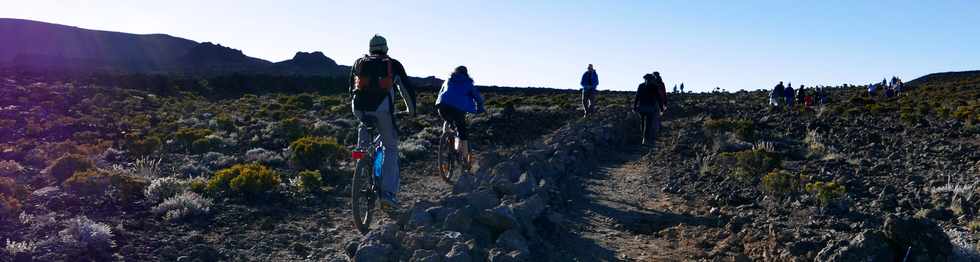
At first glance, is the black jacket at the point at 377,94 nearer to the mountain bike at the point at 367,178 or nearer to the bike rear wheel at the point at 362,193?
the mountain bike at the point at 367,178

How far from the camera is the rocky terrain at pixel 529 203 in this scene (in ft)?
17.6

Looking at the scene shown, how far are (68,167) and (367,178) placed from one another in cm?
628

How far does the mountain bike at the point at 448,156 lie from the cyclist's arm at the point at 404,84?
2.95 m

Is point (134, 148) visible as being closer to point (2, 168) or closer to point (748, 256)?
point (2, 168)

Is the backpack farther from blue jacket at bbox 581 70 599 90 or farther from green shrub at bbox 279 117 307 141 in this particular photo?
blue jacket at bbox 581 70 599 90

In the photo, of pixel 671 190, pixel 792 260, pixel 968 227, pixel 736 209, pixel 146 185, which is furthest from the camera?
pixel 671 190

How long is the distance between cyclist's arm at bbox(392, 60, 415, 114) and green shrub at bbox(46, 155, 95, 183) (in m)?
6.34

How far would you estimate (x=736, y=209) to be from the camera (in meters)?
7.71

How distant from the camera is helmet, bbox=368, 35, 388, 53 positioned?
229 inches

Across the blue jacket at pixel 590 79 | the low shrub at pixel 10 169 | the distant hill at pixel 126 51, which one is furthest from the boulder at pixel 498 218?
the distant hill at pixel 126 51

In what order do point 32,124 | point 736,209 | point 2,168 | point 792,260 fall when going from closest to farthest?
point 792,260 → point 736,209 → point 2,168 → point 32,124

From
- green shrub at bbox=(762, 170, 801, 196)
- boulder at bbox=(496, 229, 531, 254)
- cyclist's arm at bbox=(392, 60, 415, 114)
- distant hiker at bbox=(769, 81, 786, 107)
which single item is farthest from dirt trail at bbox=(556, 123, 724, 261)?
distant hiker at bbox=(769, 81, 786, 107)

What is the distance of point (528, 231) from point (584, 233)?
116cm

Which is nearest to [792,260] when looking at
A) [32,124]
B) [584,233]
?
[584,233]
